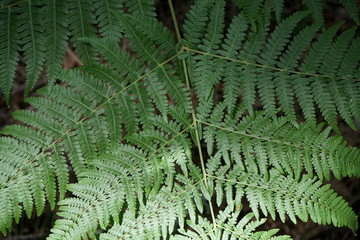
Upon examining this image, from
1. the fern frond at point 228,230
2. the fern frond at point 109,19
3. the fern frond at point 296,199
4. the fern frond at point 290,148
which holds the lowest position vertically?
the fern frond at point 228,230

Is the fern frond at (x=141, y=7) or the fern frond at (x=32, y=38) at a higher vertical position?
the fern frond at (x=141, y=7)

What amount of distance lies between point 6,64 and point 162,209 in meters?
1.19

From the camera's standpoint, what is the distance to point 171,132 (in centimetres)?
204

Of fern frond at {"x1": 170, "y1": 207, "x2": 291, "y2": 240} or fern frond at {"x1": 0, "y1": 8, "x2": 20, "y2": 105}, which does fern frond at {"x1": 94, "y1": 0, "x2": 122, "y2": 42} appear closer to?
fern frond at {"x1": 0, "y1": 8, "x2": 20, "y2": 105}

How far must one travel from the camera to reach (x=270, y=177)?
205cm

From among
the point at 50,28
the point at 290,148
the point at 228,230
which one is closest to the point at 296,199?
the point at 290,148

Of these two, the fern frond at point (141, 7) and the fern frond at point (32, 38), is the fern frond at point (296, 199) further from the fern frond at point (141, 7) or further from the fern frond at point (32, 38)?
the fern frond at point (32, 38)

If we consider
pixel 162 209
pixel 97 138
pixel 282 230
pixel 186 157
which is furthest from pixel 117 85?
pixel 282 230

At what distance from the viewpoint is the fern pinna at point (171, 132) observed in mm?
1923

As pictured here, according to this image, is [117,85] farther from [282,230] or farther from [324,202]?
[282,230]

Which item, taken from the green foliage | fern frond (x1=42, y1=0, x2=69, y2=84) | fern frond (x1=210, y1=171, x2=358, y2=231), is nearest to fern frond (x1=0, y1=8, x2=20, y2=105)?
the green foliage

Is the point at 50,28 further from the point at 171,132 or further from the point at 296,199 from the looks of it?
the point at 296,199

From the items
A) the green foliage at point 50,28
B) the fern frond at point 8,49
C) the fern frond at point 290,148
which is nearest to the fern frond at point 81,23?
the green foliage at point 50,28

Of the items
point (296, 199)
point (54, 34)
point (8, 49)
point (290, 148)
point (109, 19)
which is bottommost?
point (296, 199)
